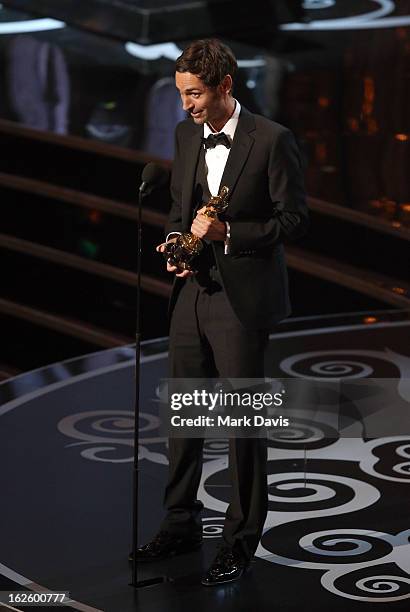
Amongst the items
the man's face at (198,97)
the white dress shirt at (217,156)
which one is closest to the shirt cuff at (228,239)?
the white dress shirt at (217,156)

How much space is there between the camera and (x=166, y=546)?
377cm

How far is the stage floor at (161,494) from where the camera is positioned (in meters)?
3.60

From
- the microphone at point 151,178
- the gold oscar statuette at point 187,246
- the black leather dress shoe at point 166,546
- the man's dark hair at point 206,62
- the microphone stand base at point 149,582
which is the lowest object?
the microphone stand base at point 149,582

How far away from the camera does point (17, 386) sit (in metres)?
5.41

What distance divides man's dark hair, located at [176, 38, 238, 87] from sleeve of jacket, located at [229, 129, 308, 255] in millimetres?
241

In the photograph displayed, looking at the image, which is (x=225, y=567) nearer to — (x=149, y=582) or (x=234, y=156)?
(x=149, y=582)

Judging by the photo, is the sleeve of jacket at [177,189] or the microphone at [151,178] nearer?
the microphone at [151,178]

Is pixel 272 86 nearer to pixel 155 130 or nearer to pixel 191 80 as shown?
pixel 155 130

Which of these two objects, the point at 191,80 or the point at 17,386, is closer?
the point at 191,80

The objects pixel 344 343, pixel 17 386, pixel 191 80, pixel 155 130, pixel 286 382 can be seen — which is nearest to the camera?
pixel 191 80

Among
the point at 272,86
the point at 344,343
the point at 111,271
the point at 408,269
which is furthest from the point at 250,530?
the point at 272,86

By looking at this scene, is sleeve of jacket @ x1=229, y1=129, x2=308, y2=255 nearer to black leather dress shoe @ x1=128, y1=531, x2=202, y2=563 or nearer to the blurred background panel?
black leather dress shoe @ x1=128, y1=531, x2=202, y2=563

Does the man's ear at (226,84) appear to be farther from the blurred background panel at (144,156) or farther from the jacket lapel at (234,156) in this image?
the blurred background panel at (144,156)

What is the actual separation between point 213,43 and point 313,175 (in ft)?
11.6
